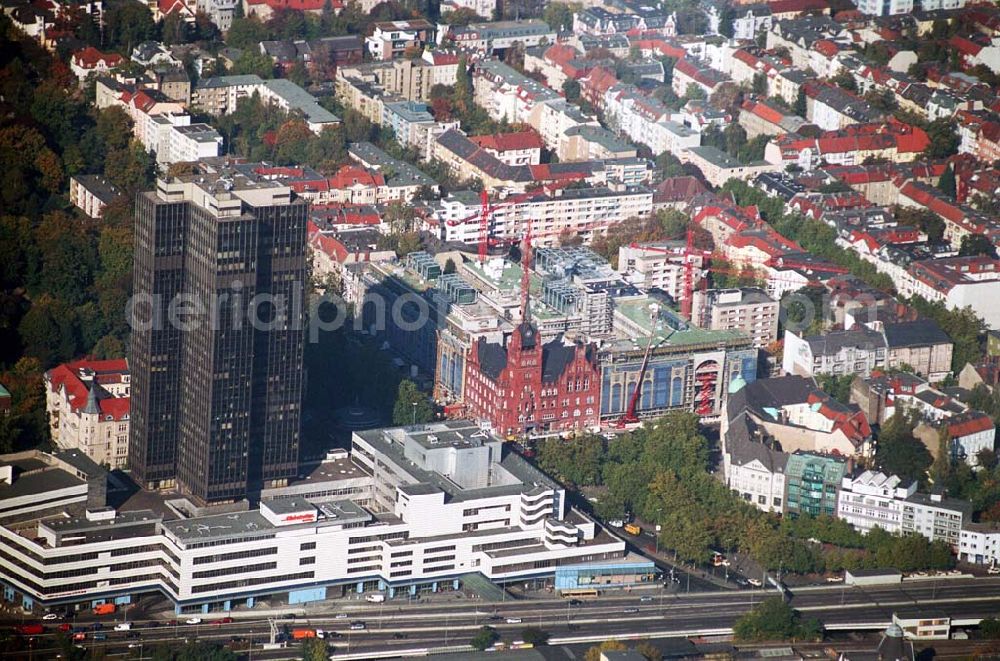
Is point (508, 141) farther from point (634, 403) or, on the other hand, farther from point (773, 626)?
point (773, 626)

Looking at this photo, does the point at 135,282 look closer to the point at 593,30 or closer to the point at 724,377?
the point at 724,377

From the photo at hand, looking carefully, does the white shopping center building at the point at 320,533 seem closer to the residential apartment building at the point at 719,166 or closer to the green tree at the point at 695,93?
the residential apartment building at the point at 719,166

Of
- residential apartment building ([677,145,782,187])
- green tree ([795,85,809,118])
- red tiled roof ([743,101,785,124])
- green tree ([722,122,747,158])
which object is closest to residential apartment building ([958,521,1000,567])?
residential apartment building ([677,145,782,187])

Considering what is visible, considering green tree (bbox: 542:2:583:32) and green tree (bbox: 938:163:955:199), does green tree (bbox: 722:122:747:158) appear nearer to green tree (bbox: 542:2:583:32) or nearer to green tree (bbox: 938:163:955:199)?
green tree (bbox: 938:163:955:199)

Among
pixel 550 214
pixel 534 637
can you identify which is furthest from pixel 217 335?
pixel 550 214

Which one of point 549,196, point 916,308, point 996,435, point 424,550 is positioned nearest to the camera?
point 424,550

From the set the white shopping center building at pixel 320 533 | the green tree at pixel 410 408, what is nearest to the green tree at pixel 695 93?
the green tree at pixel 410 408

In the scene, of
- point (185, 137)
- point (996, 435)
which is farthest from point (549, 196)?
point (996, 435)
